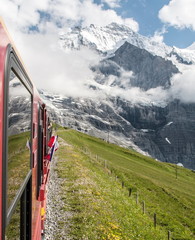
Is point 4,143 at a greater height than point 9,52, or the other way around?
point 9,52

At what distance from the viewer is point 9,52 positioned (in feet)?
8.91

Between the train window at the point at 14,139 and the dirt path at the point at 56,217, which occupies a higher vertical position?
the train window at the point at 14,139

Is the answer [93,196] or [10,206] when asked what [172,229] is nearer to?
[93,196]

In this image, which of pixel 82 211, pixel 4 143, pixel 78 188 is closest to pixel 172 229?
pixel 78 188

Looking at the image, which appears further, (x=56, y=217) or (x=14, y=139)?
(x=56, y=217)

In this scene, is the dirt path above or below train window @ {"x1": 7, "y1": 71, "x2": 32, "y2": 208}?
below

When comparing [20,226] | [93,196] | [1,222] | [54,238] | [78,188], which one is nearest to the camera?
[1,222]

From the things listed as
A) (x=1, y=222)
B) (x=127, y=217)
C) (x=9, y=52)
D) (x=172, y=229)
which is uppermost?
(x=9, y=52)

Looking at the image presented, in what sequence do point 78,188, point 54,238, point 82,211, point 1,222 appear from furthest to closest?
point 78,188
point 82,211
point 54,238
point 1,222

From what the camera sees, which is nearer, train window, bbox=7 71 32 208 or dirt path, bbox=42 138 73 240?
train window, bbox=7 71 32 208

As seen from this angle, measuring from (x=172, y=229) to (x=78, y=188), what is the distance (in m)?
10.1

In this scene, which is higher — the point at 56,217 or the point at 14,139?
the point at 14,139

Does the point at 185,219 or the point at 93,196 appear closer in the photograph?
the point at 93,196

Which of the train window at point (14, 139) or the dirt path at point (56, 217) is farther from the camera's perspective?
the dirt path at point (56, 217)
